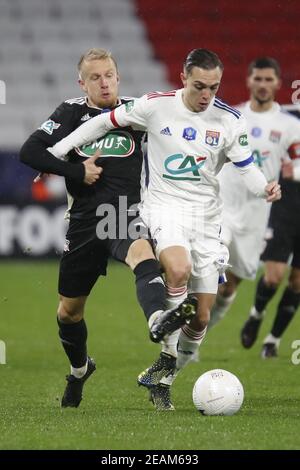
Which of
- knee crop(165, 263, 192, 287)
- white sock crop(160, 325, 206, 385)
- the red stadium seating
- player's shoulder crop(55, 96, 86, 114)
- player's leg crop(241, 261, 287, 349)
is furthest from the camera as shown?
the red stadium seating

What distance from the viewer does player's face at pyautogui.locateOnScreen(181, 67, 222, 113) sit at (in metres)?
6.00

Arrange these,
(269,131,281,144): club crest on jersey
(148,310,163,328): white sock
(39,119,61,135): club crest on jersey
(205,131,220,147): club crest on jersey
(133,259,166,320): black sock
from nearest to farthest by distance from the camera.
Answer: (148,310,163,328): white sock → (133,259,166,320): black sock → (205,131,220,147): club crest on jersey → (39,119,61,135): club crest on jersey → (269,131,281,144): club crest on jersey

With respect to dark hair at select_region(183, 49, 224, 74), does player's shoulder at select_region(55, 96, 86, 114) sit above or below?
below

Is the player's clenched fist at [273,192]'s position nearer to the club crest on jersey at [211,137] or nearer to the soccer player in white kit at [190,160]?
the soccer player in white kit at [190,160]

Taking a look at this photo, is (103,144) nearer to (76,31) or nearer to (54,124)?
(54,124)

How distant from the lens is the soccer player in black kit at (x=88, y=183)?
20.2ft

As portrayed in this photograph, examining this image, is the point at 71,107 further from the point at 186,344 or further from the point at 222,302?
the point at 222,302

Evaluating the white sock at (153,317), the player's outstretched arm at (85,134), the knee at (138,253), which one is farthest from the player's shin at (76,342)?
the white sock at (153,317)

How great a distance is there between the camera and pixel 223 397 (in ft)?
18.9

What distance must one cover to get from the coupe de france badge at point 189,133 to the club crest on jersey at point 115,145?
0.33m

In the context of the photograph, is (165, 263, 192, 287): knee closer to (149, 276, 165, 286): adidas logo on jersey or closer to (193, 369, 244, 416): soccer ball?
(149, 276, 165, 286): adidas logo on jersey

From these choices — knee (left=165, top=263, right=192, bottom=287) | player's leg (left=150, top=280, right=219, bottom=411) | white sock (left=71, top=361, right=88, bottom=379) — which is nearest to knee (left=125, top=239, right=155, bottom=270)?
knee (left=165, top=263, right=192, bottom=287)

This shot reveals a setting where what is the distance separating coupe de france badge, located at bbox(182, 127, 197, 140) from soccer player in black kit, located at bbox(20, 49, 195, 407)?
0.33 meters

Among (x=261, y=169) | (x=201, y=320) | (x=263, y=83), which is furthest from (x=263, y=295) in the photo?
(x=201, y=320)
